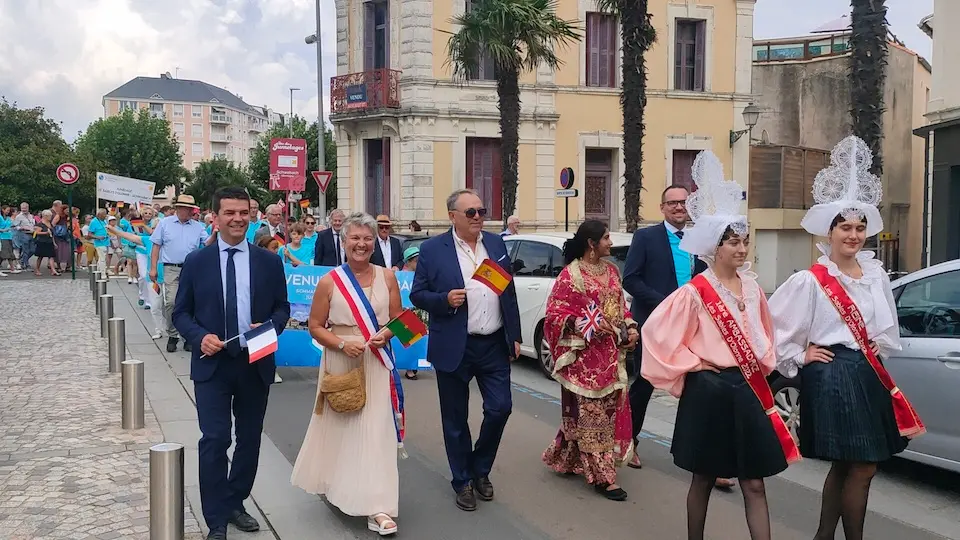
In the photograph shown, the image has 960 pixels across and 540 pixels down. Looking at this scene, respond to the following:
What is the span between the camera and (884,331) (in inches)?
174

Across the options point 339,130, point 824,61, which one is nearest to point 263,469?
point 339,130

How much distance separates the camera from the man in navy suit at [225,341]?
4641 millimetres

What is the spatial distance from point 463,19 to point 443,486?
52.9 ft

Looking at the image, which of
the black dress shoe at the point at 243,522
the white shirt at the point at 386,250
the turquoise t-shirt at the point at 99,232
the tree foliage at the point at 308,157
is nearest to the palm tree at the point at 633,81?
the white shirt at the point at 386,250

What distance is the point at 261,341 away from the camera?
4.61 m

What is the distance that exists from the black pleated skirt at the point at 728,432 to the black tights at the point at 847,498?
1.87ft

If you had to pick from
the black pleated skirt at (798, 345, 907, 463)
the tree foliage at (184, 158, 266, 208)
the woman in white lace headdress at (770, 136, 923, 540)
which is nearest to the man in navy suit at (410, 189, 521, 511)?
the woman in white lace headdress at (770, 136, 923, 540)

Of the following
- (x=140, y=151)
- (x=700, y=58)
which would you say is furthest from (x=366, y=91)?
(x=140, y=151)

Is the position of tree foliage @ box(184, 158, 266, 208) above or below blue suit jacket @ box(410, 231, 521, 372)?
above

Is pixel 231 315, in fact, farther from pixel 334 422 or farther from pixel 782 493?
pixel 782 493

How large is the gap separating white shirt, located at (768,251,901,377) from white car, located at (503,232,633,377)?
17.7 ft

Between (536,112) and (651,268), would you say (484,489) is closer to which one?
(651,268)

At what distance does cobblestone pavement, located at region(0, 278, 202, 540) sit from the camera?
5.11m

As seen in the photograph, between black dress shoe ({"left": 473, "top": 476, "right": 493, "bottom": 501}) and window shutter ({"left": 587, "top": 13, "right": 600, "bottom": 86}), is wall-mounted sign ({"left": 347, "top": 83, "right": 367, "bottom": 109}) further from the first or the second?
black dress shoe ({"left": 473, "top": 476, "right": 493, "bottom": 501})
